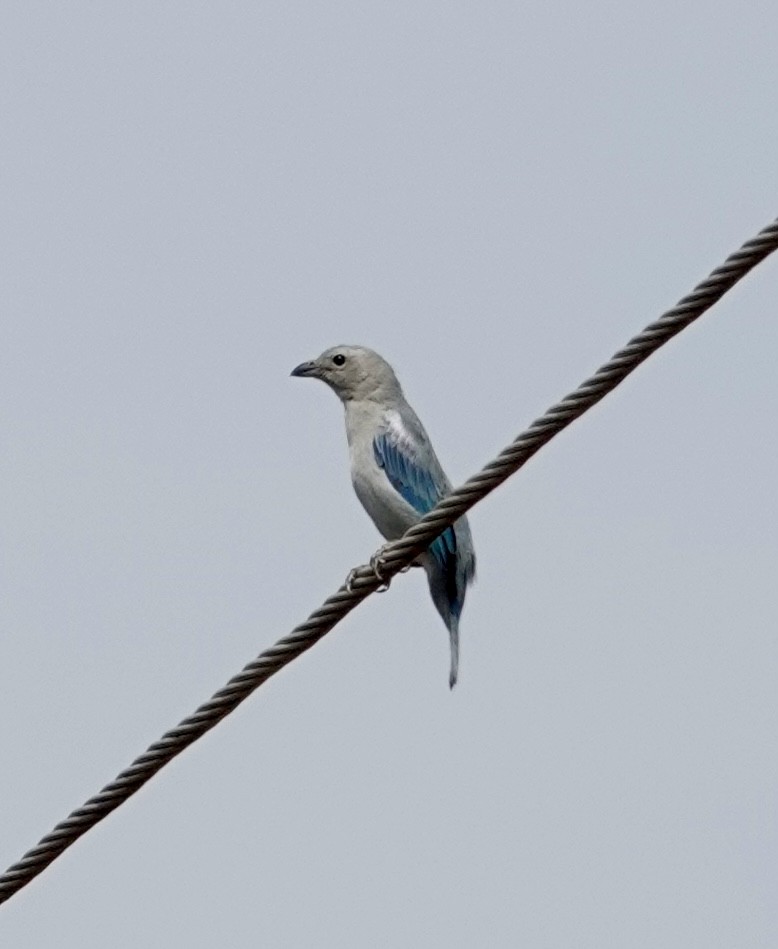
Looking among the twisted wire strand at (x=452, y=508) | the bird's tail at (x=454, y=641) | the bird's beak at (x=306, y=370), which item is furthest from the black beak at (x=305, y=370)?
the twisted wire strand at (x=452, y=508)

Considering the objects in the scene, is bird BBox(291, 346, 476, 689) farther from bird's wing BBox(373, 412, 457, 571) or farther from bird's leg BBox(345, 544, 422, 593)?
bird's leg BBox(345, 544, 422, 593)

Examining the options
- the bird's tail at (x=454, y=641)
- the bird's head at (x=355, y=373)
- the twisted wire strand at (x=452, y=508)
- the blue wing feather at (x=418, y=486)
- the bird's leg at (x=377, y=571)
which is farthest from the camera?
the bird's head at (x=355, y=373)

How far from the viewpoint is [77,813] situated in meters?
7.48

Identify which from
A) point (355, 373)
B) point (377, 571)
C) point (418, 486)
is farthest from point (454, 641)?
point (377, 571)

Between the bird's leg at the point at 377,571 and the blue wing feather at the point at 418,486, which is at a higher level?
the blue wing feather at the point at 418,486

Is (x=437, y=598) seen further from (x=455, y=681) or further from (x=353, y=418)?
(x=353, y=418)

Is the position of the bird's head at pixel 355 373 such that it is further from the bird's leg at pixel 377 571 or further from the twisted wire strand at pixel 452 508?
the twisted wire strand at pixel 452 508

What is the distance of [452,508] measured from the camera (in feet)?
25.8

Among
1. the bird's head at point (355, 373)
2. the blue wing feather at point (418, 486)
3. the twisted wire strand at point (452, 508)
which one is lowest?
the twisted wire strand at point (452, 508)

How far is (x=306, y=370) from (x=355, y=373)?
1.36 ft

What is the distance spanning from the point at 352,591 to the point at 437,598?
4.06m

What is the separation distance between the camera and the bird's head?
43.0 feet

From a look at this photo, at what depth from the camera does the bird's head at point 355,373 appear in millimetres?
13094

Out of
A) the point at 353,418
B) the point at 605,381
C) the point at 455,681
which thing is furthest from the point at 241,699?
the point at 353,418
